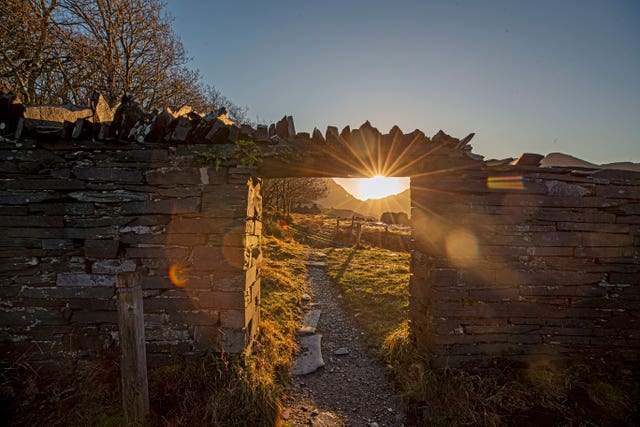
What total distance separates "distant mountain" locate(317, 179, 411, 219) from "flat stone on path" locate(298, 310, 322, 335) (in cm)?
3565

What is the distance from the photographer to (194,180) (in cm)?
371

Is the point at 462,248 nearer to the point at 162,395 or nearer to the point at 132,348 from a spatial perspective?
the point at 132,348

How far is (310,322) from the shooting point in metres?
6.60

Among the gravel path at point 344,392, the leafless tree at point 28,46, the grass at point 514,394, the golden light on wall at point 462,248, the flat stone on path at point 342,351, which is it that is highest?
the leafless tree at point 28,46

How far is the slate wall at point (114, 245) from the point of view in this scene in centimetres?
364

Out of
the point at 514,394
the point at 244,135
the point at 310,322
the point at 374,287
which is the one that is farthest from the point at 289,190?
the point at 514,394

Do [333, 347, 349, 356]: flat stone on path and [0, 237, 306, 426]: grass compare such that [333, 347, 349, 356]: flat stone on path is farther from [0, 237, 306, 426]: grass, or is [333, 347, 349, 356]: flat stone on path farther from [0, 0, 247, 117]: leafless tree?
[0, 0, 247, 117]: leafless tree

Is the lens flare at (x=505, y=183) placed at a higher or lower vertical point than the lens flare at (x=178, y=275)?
higher

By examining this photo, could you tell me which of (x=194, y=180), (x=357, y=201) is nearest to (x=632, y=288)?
(x=194, y=180)

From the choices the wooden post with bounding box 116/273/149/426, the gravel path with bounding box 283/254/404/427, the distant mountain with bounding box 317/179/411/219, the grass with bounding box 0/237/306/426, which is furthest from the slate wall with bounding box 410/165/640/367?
the distant mountain with bounding box 317/179/411/219

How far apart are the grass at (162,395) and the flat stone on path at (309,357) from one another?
0.65m

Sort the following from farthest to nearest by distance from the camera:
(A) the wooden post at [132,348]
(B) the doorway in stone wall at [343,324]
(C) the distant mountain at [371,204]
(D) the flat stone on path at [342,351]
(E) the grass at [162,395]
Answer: (C) the distant mountain at [371,204] → (D) the flat stone on path at [342,351] → (B) the doorway in stone wall at [343,324] → (E) the grass at [162,395] → (A) the wooden post at [132,348]

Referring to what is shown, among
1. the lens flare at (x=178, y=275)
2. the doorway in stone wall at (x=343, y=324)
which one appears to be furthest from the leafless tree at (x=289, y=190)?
the lens flare at (x=178, y=275)

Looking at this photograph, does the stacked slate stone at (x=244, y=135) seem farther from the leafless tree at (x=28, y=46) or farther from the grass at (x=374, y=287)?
the leafless tree at (x=28, y=46)
